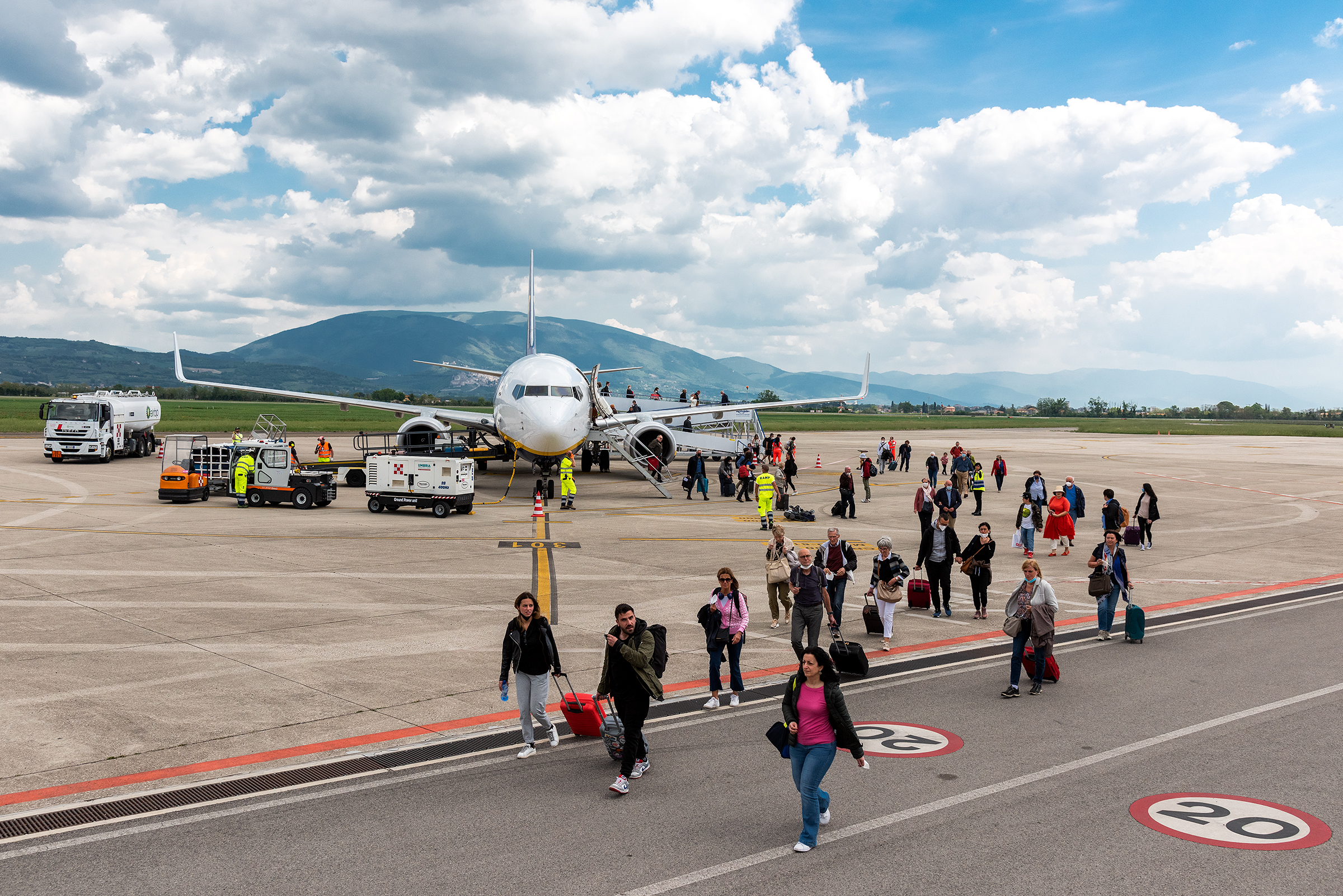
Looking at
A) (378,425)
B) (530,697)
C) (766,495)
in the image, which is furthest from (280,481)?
(378,425)

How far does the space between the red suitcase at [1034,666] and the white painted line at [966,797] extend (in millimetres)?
2026

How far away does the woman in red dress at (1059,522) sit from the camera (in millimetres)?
24000

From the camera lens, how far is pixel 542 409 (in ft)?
108

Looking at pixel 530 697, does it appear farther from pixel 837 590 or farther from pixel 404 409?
pixel 404 409

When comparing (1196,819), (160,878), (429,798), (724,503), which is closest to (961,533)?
(724,503)

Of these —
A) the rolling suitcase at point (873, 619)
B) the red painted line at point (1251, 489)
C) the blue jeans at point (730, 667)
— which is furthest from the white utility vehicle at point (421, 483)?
the red painted line at point (1251, 489)

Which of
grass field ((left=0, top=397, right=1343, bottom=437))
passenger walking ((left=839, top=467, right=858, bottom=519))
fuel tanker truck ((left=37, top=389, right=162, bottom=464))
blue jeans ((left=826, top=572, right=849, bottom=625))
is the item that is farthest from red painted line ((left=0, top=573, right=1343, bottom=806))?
grass field ((left=0, top=397, right=1343, bottom=437))

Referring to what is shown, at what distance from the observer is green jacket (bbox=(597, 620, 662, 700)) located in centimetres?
904

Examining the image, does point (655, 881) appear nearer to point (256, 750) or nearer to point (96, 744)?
point (256, 750)

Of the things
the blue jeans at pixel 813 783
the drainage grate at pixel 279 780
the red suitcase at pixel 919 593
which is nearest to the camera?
the blue jeans at pixel 813 783

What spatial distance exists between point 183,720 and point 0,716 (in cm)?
208

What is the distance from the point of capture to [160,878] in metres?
7.02

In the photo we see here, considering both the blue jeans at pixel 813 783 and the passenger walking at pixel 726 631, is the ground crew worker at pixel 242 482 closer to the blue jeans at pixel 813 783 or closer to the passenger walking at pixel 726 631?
the passenger walking at pixel 726 631

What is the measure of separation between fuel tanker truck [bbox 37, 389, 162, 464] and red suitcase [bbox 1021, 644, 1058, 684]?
1881 inches
